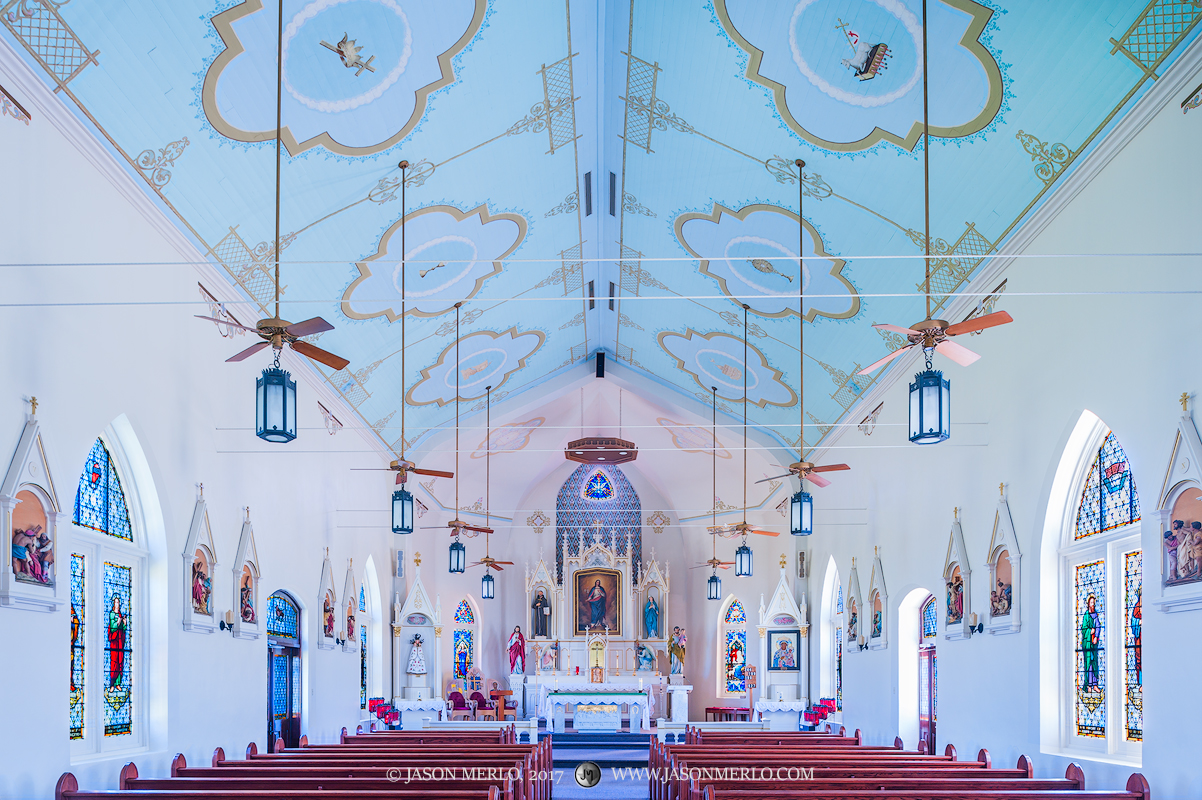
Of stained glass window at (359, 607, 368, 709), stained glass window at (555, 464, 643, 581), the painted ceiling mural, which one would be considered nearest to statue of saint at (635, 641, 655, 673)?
stained glass window at (555, 464, 643, 581)

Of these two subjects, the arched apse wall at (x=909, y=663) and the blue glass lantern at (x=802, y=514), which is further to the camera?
the arched apse wall at (x=909, y=663)

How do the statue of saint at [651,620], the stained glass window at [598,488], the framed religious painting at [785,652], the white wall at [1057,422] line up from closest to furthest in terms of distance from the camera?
the white wall at [1057,422]
the framed religious painting at [785,652]
the statue of saint at [651,620]
the stained glass window at [598,488]

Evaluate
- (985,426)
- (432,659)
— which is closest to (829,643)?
(432,659)

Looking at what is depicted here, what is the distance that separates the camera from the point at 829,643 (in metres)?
20.9

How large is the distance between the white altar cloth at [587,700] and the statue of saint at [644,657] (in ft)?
8.64

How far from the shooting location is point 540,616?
25.9 meters

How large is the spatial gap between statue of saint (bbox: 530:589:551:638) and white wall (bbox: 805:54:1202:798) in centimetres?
1133

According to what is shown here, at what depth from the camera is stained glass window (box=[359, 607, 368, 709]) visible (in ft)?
63.7

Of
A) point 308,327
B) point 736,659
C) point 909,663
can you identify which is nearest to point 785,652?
point 736,659

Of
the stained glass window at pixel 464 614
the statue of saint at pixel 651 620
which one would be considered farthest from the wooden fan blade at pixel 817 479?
the stained glass window at pixel 464 614

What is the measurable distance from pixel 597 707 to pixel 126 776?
46.7ft

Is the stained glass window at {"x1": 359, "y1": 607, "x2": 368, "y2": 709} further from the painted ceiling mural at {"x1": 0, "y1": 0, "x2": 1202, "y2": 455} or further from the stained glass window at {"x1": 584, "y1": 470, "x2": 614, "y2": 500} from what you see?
the stained glass window at {"x1": 584, "y1": 470, "x2": 614, "y2": 500}

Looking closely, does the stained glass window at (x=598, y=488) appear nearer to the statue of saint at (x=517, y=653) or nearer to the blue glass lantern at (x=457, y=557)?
the statue of saint at (x=517, y=653)

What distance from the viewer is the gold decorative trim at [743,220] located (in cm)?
1280
